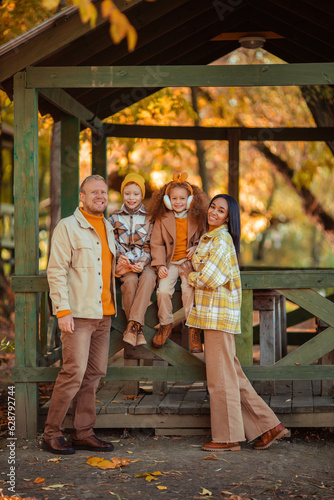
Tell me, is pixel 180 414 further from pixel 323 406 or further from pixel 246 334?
pixel 323 406

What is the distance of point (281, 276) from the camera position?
580cm

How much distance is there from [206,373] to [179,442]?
680mm

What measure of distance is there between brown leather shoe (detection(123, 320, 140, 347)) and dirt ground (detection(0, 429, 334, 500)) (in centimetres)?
93

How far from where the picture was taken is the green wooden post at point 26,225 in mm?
5875

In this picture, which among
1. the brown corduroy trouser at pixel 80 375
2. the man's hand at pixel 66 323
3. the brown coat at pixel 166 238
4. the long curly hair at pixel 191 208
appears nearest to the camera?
the man's hand at pixel 66 323

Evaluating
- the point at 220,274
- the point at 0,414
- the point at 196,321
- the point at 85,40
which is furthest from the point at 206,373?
the point at 85,40

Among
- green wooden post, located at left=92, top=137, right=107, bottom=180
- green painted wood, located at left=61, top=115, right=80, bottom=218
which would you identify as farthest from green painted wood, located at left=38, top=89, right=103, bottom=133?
green wooden post, located at left=92, top=137, right=107, bottom=180

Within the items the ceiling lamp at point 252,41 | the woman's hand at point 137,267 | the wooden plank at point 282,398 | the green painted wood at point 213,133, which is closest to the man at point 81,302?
the woman's hand at point 137,267

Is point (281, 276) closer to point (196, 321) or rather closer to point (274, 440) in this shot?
point (196, 321)

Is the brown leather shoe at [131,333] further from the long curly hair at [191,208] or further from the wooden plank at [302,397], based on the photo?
the wooden plank at [302,397]

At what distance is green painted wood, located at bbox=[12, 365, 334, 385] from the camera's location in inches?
229

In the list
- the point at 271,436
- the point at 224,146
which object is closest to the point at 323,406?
the point at 271,436

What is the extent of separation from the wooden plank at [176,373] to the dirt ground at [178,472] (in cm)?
56

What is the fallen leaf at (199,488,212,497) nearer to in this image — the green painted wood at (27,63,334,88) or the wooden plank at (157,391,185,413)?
the wooden plank at (157,391,185,413)
